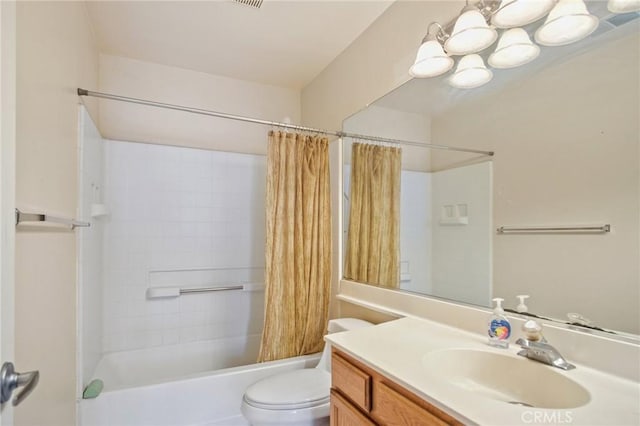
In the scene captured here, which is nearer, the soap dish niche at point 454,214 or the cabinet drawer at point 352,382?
the cabinet drawer at point 352,382

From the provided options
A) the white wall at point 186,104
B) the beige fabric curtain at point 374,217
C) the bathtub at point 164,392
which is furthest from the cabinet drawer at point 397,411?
the white wall at point 186,104

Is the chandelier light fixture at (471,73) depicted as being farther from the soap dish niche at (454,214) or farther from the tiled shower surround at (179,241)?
the tiled shower surround at (179,241)

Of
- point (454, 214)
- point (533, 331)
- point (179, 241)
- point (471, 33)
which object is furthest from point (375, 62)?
point (179, 241)

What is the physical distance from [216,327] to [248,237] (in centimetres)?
81

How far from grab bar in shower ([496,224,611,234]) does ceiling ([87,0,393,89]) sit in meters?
1.43

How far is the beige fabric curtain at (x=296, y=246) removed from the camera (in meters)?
2.06

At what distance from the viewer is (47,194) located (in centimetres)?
113

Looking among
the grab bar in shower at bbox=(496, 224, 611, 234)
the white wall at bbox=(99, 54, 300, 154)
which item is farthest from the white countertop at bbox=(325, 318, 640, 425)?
the white wall at bbox=(99, 54, 300, 154)

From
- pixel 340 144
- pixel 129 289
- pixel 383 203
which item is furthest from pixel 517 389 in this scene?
pixel 129 289

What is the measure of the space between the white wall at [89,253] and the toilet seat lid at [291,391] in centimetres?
92

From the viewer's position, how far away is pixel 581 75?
41.6 inches

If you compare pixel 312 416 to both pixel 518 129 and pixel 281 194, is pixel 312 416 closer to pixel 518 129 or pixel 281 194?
pixel 281 194

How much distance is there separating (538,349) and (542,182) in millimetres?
610

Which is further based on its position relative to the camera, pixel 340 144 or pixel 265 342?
pixel 340 144
